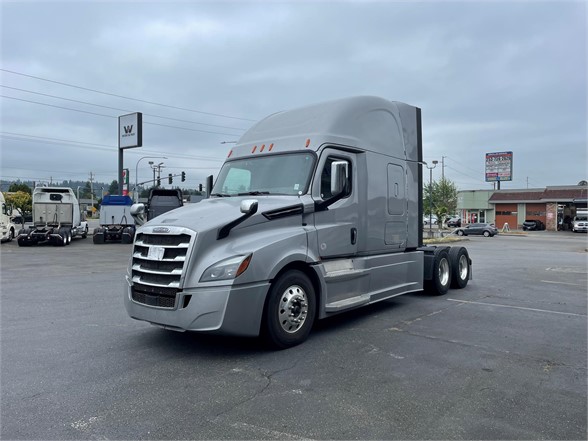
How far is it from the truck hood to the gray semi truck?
16 millimetres

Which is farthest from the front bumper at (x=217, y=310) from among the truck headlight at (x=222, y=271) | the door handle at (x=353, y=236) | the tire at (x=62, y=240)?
the tire at (x=62, y=240)

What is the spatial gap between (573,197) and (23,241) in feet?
209

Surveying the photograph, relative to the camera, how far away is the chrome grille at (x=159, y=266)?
5184 mm

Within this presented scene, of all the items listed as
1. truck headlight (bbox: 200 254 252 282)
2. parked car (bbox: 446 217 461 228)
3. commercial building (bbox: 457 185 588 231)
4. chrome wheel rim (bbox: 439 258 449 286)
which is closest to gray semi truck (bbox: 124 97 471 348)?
truck headlight (bbox: 200 254 252 282)

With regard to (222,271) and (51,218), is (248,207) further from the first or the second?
(51,218)

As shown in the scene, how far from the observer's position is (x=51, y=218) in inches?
1032

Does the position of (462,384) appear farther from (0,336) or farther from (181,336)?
(0,336)

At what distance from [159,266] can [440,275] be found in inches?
254

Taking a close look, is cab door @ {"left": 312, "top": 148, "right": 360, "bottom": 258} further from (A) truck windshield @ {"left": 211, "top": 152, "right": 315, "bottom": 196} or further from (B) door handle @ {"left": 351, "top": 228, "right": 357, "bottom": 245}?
(A) truck windshield @ {"left": 211, "top": 152, "right": 315, "bottom": 196}

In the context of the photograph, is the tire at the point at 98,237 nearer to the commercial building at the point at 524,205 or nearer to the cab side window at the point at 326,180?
the cab side window at the point at 326,180

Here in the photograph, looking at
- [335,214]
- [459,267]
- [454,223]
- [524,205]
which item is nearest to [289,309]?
[335,214]

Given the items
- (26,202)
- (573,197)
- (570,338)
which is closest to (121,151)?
(26,202)

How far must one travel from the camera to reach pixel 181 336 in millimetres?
6207

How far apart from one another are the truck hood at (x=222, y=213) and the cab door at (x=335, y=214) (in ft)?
1.44
